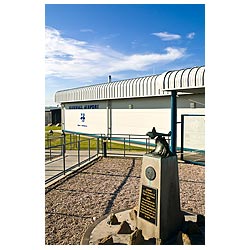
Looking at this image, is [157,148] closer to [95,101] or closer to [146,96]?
[146,96]

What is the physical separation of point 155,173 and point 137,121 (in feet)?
37.5

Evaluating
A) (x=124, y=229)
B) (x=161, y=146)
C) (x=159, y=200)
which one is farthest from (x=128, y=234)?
(x=161, y=146)

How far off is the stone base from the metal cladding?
5.01 m

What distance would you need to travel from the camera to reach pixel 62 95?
81.3ft

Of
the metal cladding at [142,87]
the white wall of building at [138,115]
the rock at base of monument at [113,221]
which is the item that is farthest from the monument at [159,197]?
the white wall of building at [138,115]

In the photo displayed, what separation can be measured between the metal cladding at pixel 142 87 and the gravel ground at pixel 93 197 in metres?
3.04

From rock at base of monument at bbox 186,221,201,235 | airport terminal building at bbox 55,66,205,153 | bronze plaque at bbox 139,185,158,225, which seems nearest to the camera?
bronze plaque at bbox 139,185,158,225

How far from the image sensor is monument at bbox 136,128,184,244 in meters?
3.41

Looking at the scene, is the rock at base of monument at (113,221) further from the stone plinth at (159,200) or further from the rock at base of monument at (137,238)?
the rock at base of monument at (137,238)

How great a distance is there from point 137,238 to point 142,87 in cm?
1119

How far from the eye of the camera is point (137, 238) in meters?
3.36

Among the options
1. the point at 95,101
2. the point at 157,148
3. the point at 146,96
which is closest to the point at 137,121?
the point at 146,96

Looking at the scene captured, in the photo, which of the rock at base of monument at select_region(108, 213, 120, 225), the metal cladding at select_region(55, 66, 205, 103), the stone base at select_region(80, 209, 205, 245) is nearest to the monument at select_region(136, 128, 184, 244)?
the stone base at select_region(80, 209, 205, 245)

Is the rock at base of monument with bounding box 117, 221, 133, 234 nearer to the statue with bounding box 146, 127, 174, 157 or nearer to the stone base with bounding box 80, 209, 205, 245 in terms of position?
the stone base with bounding box 80, 209, 205, 245
